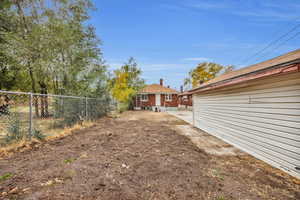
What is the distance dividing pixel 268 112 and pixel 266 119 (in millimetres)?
185

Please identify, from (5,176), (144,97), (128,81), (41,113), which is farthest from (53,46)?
(144,97)

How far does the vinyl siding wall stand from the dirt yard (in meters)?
0.36

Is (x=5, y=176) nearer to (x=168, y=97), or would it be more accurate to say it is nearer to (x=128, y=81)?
(x=128, y=81)

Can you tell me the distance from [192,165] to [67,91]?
9735 mm

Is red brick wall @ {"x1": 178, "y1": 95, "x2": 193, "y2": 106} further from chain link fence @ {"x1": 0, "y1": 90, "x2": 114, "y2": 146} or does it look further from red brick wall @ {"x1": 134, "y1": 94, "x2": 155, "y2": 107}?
chain link fence @ {"x1": 0, "y1": 90, "x2": 114, "y2": 146}

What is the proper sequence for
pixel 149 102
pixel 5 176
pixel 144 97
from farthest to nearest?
pixel 144 97
pixel 149 102
pixel 5 176

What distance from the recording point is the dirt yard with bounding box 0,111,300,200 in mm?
1933

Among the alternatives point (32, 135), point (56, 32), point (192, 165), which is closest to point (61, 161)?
point (32, 135)

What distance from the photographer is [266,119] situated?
10.6 feet

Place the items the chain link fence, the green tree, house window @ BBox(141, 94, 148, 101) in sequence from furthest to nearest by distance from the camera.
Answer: house window @ BBox(141, 94, 148, 101) < the green tree < the chain link fence

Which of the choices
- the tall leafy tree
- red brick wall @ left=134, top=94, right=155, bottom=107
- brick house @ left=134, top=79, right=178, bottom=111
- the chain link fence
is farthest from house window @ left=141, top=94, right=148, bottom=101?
the tall leafy tree

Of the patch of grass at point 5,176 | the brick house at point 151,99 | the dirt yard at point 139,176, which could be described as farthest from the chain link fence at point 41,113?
the brick house at point 151,99

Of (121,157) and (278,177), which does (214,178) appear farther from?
(121,157)

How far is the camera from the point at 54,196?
1.80 metres
